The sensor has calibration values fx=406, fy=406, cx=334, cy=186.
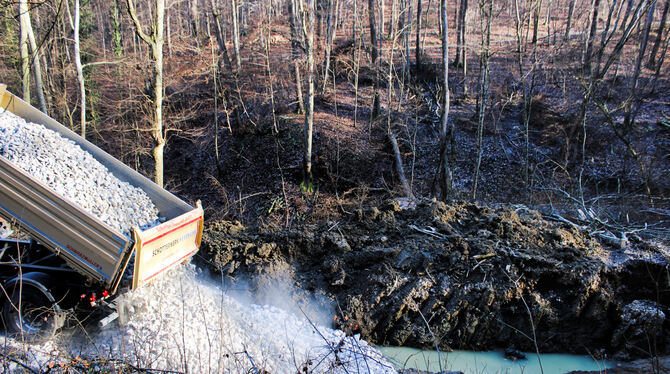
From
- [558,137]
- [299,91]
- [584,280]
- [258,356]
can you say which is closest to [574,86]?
[558,137]

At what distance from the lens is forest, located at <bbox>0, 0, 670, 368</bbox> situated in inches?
278

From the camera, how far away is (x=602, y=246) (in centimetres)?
782

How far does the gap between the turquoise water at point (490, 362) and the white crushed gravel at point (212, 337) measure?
0.64 meters

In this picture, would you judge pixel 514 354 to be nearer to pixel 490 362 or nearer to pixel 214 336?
pixel 490 362

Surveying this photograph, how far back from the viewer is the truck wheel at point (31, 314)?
5250 millimetres

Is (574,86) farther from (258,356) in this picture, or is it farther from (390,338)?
(258,356)

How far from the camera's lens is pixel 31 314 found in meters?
5.36

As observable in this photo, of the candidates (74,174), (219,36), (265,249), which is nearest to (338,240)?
(265,249)

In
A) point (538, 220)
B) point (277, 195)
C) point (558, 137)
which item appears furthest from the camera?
point (558, 137)

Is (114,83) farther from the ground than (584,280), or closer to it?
farther from the ground

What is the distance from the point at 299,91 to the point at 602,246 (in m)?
15.6

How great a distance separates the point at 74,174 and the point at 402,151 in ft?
48.5

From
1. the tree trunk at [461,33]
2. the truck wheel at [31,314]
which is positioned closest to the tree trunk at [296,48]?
the tree trunk at [461,33]

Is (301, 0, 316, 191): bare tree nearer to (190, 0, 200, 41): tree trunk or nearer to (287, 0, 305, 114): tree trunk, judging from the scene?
(287, 0, 305, 114): tree trunk
